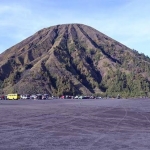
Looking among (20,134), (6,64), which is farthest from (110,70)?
(20,134)

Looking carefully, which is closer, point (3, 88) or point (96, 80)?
point (3, 88)

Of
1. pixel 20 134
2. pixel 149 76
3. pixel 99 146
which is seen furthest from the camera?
pixel 149 76

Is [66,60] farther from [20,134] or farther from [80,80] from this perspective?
[20,134]

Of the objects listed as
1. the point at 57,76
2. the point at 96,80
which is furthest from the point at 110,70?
the point at 57,76

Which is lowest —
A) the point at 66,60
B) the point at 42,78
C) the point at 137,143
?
the point at 137,143

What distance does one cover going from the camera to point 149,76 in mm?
188750

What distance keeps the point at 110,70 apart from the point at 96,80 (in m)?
11.7

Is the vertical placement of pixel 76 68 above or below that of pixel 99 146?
above

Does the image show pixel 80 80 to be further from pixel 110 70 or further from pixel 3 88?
pixel 3 88

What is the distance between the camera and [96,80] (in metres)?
177

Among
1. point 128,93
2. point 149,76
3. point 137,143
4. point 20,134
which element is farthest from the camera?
point 149,76

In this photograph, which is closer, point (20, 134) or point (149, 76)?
point (20, 134)

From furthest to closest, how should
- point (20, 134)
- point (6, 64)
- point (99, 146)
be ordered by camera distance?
point (6, 64) → point (20, 134) → point (99, 146)

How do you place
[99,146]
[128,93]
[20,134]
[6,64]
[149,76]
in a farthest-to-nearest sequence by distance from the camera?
[149,76] < [6,64] < [128,93] < [20,134] < [99,146]
